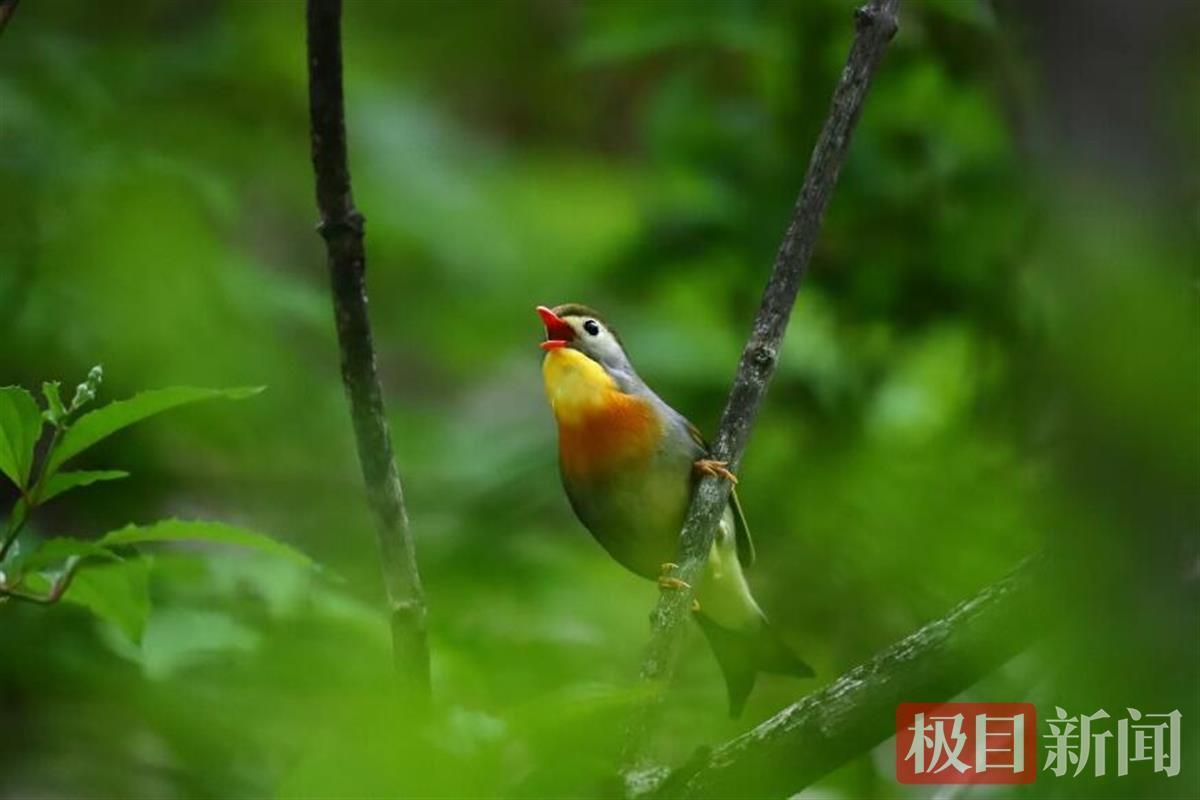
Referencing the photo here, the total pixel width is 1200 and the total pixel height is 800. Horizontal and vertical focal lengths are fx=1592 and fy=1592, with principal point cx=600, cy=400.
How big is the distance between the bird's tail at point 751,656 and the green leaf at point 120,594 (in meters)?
1.42

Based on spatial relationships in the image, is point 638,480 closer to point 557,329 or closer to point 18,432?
point 557,329

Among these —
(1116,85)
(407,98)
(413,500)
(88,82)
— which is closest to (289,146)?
(407,98)

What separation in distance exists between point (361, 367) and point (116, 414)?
29 cm

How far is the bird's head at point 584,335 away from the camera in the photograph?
3557 millimetres

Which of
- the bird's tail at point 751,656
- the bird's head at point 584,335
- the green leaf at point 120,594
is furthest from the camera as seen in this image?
the bird's head at point 584,335

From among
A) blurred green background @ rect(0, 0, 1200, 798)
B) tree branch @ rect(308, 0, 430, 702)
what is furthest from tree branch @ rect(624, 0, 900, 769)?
tree branch @ rect(308, 0, 430, 702)

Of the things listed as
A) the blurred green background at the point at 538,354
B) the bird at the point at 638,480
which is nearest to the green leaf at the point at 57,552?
the blurred green background at the point at 538,354

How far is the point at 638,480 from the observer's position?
3.27 meters

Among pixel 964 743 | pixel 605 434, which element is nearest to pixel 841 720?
pixel 964 743

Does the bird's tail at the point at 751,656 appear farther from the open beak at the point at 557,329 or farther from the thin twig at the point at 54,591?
the thin twig at the point at 54,591

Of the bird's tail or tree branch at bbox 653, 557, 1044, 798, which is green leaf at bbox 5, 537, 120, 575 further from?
the bird's tail

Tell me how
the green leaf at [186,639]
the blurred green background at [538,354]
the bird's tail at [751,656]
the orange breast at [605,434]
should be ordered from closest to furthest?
the blurred green background at [538,354]
the green leaf at [186,639]
the bird's tail at [751,656]
the orange breast at [605,434]

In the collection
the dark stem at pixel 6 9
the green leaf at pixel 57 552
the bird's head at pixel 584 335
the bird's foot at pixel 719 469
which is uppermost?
the bird's head at pixel 584 335

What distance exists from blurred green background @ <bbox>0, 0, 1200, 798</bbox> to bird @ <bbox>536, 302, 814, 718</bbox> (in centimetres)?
13
